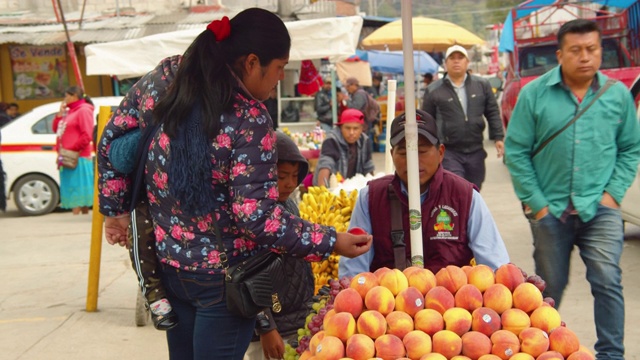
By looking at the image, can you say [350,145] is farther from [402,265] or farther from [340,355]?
[340,355]

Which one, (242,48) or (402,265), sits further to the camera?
(402,265)

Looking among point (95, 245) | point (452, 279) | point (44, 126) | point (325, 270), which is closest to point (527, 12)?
point (44, 126)

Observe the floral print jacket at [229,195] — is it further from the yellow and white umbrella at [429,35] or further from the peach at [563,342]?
the yellow and white umbrella at [429,35]

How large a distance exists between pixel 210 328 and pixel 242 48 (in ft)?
3.23

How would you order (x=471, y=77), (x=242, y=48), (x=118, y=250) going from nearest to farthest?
1. (x=242, y=48)
2. (x=471, y=77)
3. (x=118, y=250)

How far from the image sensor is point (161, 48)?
7.26 meters

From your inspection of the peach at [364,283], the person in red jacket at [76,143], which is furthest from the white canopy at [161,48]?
the peach at [364,283]

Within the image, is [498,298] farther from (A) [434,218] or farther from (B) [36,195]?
(B) [36,195]

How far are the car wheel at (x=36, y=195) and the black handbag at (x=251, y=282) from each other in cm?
1068

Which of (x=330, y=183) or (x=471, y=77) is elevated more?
(x=471, y=77)

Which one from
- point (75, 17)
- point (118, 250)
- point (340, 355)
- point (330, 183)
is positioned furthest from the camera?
point (75, 17)

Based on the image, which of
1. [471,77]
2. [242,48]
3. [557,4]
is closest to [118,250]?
[471,77]

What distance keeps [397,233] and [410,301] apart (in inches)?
30.9

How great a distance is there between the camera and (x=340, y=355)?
92.1 inches
